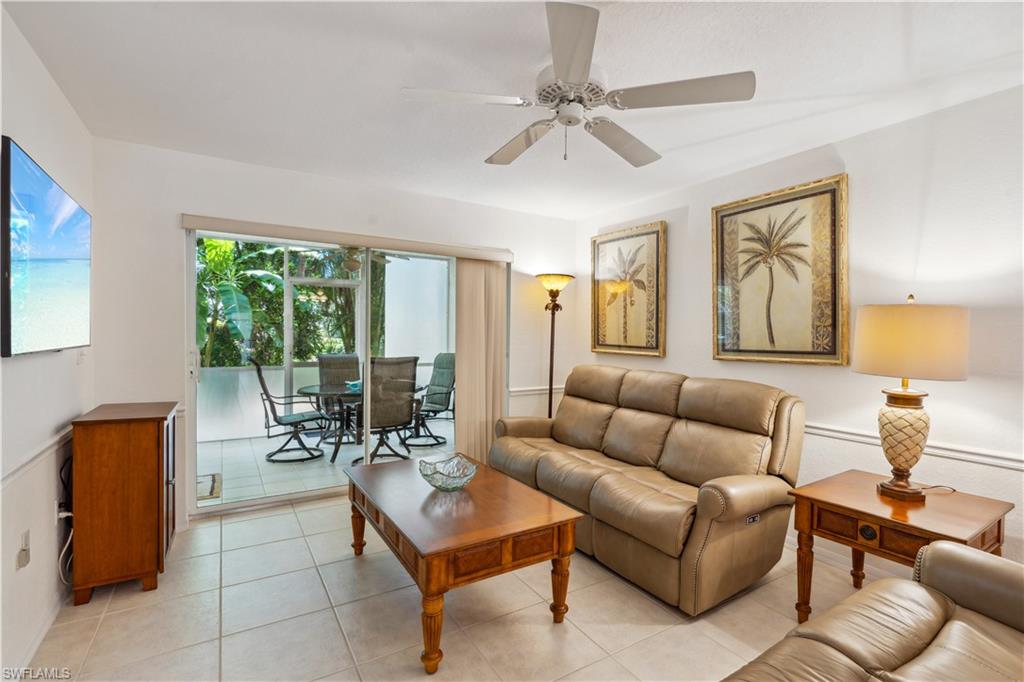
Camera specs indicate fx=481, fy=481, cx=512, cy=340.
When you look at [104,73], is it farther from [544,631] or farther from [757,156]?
[757,156]

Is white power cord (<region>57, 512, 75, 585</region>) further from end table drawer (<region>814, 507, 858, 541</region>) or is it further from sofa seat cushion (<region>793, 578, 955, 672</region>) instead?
end table drawer (<region>814, 507, 858, 541</region>)

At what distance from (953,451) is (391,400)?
3662 millimetres

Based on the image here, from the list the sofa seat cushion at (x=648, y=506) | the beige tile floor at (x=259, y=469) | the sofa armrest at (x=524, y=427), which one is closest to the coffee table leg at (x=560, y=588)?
the sofa seat cushion at (x=648, y=506)

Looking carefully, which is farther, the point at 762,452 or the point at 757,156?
the point at 757,156

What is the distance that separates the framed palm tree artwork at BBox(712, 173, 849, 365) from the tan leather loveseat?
4.84 ft

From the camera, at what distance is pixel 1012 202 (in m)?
2.23

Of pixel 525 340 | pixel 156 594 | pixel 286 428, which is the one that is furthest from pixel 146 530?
pixel 525 340

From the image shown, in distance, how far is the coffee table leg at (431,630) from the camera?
6.10 ft

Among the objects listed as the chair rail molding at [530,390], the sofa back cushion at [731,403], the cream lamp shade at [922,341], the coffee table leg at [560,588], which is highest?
the cream lamp shade at [922,341]

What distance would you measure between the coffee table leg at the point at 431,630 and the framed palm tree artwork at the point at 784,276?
2.55 m

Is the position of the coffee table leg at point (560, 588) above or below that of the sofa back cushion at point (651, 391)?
below

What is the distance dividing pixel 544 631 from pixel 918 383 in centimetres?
230

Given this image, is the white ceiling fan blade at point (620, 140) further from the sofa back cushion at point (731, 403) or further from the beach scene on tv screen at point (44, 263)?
the beach scene on tv screen at point (44, 263)

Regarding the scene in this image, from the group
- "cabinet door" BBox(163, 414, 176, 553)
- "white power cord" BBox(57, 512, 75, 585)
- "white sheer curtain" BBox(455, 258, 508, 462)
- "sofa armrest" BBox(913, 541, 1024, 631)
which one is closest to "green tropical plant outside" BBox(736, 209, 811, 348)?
"sofa armrest" BBox(913, 541, 1024, 631)
